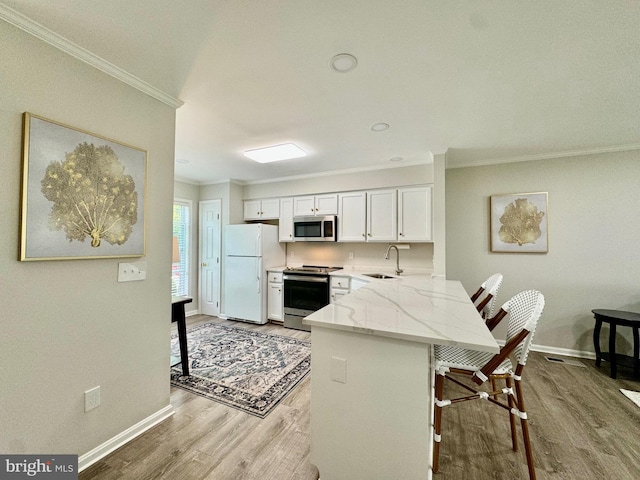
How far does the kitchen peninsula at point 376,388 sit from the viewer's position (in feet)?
3.99

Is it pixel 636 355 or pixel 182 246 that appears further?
pixel 182 246

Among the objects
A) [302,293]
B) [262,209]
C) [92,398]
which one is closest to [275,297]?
[302,293]

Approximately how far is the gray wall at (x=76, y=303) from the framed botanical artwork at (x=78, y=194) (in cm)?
5

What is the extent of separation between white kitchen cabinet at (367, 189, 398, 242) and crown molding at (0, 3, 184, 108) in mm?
2791

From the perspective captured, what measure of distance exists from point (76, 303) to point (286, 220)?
330 centimetres

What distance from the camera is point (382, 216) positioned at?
3.88 m

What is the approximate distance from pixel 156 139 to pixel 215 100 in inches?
22.4

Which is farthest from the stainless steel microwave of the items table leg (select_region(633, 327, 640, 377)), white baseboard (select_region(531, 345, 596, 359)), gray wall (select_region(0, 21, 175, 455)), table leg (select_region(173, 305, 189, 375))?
table leg (select_region(633, 327, 640, 377))

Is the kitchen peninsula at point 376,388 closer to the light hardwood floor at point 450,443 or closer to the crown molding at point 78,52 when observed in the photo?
the light hardwood floor at point 450,443

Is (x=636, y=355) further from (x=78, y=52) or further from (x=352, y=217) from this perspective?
(x=78, y=52)

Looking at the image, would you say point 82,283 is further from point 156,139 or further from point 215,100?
point 215,100

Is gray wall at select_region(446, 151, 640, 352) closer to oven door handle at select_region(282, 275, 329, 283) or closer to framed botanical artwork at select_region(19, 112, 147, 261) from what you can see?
oven door handle at select_region(282, 275, 329, 283)

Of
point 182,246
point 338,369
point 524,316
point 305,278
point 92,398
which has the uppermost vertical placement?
point 182,246

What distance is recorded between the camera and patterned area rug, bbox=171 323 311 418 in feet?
7.55
